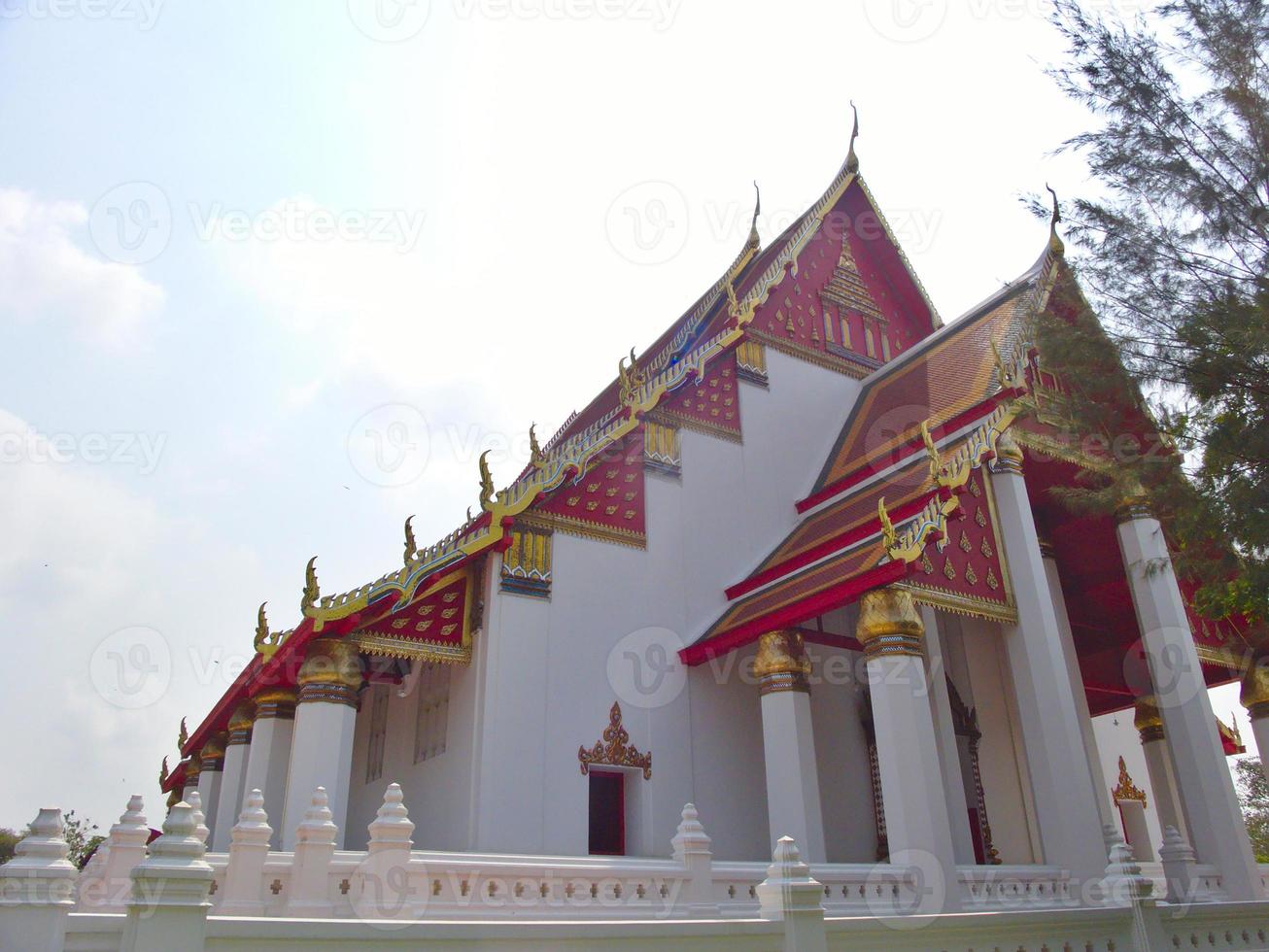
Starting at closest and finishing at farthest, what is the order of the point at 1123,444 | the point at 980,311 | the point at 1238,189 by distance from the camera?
the point at 1238,189, the point at 1123,444, the point at 980,311

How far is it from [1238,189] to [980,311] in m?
5.92

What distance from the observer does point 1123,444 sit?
742 cm

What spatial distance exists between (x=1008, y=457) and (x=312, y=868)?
7.06m

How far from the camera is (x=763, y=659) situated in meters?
8.36

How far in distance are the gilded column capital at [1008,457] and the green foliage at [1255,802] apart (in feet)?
78.8

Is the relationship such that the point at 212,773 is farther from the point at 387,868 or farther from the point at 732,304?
the point at 732,304

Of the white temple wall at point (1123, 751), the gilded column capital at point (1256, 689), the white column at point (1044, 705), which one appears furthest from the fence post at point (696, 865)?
the white temple wall at point (1123, 751)

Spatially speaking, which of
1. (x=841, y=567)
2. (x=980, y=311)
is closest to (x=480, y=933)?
(x=841, y=567)

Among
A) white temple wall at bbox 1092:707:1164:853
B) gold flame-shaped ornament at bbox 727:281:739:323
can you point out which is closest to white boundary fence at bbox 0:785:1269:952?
white temple wall at bbox 1092:707:1164:853

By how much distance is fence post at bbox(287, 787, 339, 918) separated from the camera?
5184 mm

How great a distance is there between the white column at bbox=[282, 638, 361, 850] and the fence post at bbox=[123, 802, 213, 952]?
15.0 ft

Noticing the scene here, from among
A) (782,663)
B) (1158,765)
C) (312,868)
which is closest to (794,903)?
(312,868)

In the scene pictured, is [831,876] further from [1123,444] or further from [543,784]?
[1123,444]

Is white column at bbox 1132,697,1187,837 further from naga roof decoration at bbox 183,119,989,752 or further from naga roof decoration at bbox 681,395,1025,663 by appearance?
naga roof decoration at bbox 183,119,989,752
